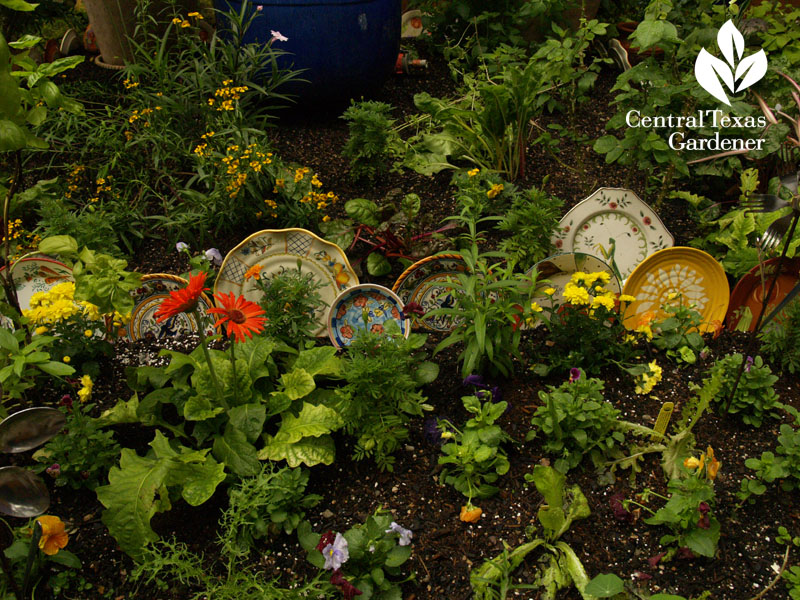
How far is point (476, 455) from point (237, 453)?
2.19 feet

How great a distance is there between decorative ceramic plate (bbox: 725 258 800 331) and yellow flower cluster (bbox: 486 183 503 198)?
97 cm

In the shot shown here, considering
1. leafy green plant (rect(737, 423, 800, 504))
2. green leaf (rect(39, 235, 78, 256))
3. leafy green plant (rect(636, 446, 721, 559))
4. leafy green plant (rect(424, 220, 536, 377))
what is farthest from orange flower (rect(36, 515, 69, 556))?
leafy green plant (rect(737, 423, 800, 504))

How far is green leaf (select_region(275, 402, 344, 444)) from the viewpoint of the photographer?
1.93 m

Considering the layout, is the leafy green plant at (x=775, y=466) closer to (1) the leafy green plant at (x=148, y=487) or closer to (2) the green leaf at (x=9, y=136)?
(1) the leafy green plant at (x=148, y=487)

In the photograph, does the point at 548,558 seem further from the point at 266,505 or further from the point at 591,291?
the point at 591,291

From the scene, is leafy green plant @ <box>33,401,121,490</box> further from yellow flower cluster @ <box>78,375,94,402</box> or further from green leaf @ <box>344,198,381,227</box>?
green leaf @ <box>344,198,381,227</box>

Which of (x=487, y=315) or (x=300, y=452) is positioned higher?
(x=487, y=315)

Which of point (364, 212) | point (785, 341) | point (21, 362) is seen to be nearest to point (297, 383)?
point (21, 362)

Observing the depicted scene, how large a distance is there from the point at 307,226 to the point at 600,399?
143cm

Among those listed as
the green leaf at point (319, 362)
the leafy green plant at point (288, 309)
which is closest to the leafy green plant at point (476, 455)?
the green leaf at point (319, 362)

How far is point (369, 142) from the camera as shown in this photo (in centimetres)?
306

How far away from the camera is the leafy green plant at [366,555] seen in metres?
1.66

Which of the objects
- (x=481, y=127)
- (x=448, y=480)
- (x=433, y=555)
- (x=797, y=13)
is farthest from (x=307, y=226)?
(x=797, y=13)

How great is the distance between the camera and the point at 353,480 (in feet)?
6.66
